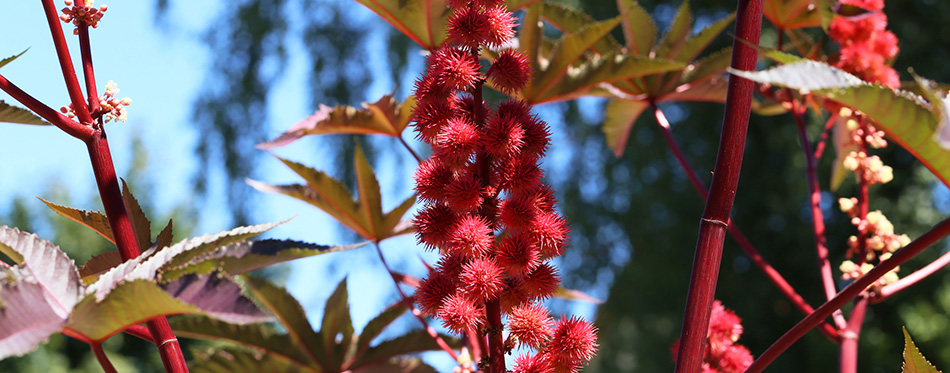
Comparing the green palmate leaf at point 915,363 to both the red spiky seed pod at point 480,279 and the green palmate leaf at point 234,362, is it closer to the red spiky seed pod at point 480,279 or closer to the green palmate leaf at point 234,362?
the red spiky seed pod at point 480,279

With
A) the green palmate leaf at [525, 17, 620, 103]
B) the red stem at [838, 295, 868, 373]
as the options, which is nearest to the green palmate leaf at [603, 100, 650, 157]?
the green palmate leaf at [525, 17, 620, 103]

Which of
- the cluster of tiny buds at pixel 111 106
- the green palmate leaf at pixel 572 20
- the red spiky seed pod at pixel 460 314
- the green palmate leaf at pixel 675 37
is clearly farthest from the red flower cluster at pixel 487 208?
the green palmate leaf at pixel 675 37

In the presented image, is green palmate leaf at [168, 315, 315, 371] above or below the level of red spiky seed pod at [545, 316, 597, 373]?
above

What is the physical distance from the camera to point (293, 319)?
0.97 metres

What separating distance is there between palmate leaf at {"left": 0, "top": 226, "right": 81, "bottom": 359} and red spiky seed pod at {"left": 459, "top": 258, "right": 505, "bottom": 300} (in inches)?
10.8

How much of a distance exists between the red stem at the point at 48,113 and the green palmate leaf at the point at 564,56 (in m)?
0.72

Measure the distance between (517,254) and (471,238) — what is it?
0.04 meters

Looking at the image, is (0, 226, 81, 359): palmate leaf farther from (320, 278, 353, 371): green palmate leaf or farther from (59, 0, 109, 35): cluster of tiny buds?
(320, 278, 353, 371): green palmate leaf

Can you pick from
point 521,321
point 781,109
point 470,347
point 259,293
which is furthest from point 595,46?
point 521,321

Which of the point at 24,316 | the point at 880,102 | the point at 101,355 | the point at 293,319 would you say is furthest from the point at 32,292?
the point at 880,102

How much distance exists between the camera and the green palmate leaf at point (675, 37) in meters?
1.37

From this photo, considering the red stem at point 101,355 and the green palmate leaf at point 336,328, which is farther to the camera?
the green palmate leaf at point 336,328

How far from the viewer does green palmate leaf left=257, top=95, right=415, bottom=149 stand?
1057 millimetres

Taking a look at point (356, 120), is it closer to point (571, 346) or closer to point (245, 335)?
point (245, 335)
